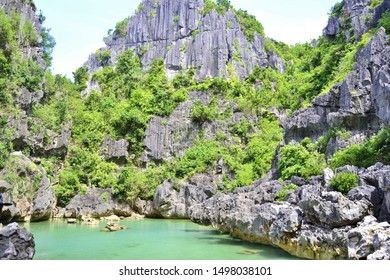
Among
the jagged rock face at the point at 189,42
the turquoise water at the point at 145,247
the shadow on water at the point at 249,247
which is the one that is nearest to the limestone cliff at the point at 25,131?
the turquoise water at the point at 145,247

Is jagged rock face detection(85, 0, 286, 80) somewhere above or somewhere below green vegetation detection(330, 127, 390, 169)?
above

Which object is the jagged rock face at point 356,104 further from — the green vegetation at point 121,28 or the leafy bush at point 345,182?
the green vegetation at point 121,28

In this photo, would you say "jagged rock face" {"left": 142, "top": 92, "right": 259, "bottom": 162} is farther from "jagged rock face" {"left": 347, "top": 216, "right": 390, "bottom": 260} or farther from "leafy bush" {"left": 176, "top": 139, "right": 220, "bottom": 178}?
"jagged rock face" {"left": 347, "top": 216, "right": 390, "bottom": 260}

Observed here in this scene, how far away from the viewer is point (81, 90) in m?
46.9

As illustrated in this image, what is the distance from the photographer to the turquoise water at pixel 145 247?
13.7 meters

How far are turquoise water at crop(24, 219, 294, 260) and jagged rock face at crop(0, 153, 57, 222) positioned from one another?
229 inches

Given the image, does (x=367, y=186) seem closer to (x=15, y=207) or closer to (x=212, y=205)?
(x=212, y=205)

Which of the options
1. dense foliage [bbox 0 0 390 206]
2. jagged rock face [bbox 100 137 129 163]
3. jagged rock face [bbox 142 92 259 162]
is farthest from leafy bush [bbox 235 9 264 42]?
jagged rock face [bbox 100 137 129 163]

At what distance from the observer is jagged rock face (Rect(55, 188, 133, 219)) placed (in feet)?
102

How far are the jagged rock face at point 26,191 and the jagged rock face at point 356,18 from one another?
26510 mm

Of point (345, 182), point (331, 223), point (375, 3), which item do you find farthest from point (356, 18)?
point (331, 223)

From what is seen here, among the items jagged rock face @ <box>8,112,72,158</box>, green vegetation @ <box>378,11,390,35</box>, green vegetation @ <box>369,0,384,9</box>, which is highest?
green vegetation @ <box>369,0,384,9</box>

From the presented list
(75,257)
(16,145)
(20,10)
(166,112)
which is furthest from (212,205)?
(20,10)

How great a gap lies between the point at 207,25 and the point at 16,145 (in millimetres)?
26689
